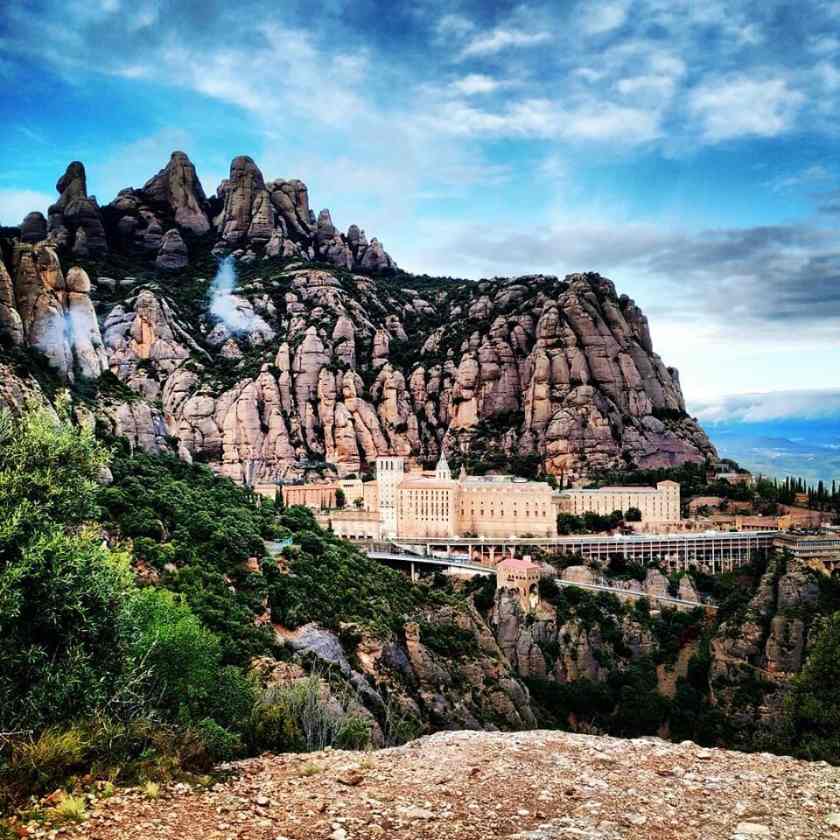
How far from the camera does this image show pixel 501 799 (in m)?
9.79

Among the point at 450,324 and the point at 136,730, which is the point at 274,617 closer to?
the point at 136,730

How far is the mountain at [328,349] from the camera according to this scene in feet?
376

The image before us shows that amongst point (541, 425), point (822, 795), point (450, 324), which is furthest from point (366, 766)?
point (450, 324)

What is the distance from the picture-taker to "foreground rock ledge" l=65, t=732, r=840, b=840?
8.62 metres

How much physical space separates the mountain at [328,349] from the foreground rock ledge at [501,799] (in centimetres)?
10057

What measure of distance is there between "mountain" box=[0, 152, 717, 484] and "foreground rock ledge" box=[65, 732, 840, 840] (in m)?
101

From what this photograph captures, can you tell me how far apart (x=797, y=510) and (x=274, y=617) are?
75.1m

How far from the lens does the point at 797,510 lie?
8600 centimetres

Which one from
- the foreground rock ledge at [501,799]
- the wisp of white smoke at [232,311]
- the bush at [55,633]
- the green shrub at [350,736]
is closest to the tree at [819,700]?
the green shrub at [350,736]

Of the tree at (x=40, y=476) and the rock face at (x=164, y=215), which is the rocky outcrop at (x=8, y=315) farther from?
the rock face at (x=164, y=215)

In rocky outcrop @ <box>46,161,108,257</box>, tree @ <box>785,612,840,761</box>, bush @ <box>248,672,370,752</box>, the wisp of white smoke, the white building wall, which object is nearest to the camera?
bush @ <box>248,672,370,752</box>

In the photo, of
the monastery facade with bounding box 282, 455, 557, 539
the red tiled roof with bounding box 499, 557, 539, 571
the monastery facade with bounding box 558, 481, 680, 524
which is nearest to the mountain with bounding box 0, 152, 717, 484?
the monastery facade with bounding box 558, 481, 680, 524

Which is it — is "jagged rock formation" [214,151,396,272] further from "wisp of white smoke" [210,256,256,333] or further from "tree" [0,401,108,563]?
"tree" [0,401,108,563]

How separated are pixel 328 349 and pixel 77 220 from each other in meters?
52.6
